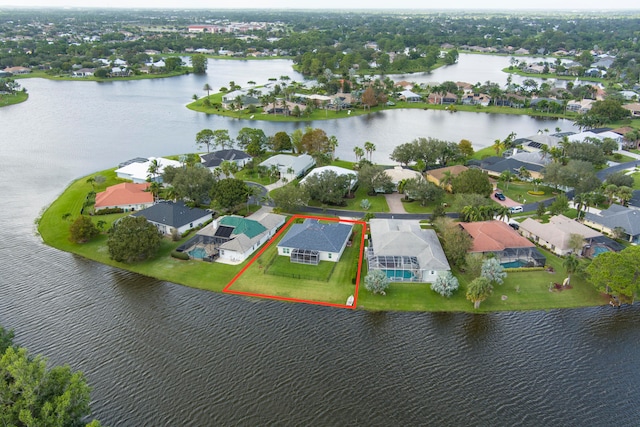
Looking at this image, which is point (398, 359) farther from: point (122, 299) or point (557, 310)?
point (122, 299)

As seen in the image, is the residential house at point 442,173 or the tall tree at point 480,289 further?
the residential house at point 442,173

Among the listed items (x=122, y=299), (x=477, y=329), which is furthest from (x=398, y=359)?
(x=122, y=299)

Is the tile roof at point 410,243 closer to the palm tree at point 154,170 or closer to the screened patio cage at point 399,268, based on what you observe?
the screened patio cage at point 399,268

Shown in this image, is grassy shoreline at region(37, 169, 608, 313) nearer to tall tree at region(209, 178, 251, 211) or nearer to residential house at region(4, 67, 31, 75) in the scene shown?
tall tree at region(209, 178, 251, 211)

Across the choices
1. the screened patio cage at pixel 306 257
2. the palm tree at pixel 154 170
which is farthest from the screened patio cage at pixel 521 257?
the palm tree at pixel 154 170

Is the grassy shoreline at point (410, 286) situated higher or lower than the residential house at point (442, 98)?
lower

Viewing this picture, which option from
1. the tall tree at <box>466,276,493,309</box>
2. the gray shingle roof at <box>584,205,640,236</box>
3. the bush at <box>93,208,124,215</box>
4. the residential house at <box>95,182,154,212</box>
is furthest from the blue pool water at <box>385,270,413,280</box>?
the bush at <box>93,208,124,215</box>

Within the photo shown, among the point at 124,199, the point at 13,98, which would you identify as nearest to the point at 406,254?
the point at 124,199
